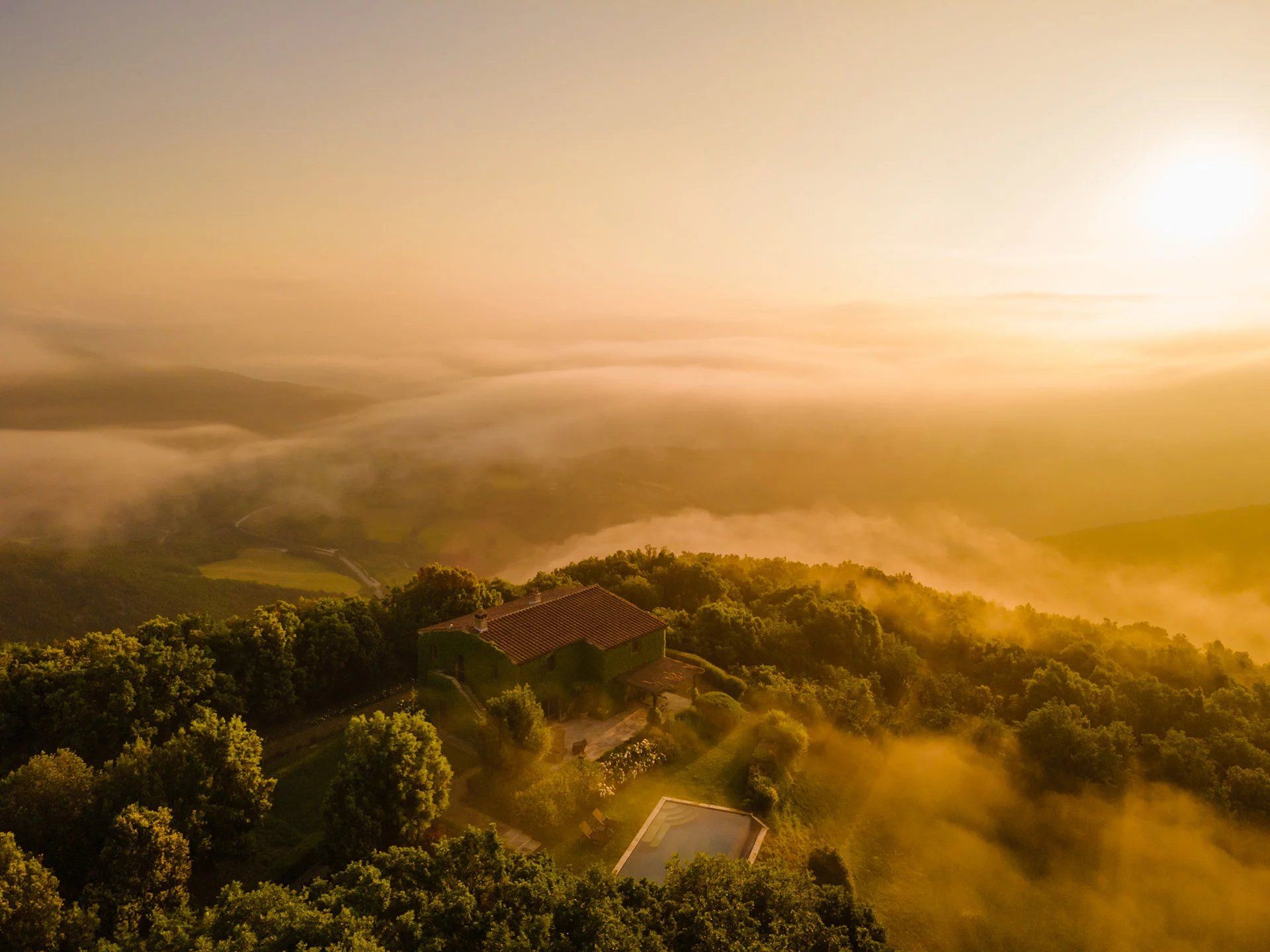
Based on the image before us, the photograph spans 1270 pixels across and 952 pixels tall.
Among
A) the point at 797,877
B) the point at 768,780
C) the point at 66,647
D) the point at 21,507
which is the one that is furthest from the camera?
the point at 21,507

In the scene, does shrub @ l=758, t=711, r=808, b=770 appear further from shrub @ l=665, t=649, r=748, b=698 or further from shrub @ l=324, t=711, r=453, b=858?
Answer: shrub @ l=324, t=711, r=453, b=858

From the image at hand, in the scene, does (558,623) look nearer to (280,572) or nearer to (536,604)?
(536,604)

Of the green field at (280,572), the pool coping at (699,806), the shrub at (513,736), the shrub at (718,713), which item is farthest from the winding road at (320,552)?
the pool coping at (699,806)

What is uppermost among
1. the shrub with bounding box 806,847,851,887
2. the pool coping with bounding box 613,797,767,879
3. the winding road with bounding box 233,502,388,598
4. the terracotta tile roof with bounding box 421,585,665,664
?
the terracotta tile roof with bounding box 421,585,665,664

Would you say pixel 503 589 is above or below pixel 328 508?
above

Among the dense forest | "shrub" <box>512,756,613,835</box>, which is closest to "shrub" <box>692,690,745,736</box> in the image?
the dense forest

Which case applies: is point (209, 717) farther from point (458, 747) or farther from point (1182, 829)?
point (1182, 829)

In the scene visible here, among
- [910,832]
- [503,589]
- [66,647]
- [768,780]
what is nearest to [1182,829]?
[910,832]
